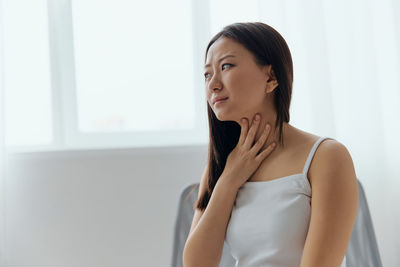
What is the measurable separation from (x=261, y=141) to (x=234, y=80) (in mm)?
179

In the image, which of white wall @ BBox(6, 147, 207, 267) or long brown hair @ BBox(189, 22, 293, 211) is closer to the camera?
long brown hair @ BBox(189, 22, 293, 211)

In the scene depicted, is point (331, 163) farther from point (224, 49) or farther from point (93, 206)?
point (93, 206)

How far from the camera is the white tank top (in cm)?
103

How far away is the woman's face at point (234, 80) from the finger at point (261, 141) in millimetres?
59

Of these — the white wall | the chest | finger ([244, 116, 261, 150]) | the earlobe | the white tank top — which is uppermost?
the earlobe

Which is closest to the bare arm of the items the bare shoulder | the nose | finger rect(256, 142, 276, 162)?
the bare shoulder

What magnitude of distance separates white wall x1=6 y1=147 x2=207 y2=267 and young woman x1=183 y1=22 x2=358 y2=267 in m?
0.85

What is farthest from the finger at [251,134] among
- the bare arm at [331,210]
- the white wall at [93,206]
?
the white wall at [93,206]

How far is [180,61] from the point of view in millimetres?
2404

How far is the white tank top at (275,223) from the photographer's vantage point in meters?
1.03

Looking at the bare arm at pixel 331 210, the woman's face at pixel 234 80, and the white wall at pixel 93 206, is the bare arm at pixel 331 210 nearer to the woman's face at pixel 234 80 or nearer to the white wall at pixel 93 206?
the woman's face at pixel 234 80

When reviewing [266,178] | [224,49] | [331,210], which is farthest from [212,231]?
[224,49]

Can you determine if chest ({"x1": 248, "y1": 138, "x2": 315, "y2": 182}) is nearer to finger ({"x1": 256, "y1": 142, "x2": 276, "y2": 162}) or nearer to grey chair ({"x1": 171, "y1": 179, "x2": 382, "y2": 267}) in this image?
finger ({"x1": 256, "y1": 142, "x2": 276, "y2": 162})

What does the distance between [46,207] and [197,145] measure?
0.72 meters
